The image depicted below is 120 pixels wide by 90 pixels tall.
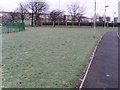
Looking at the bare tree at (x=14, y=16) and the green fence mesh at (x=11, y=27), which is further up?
the bare tree at (x=14, y=16)

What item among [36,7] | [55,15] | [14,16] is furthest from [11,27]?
[55,15]

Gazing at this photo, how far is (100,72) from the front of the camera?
32.4ft

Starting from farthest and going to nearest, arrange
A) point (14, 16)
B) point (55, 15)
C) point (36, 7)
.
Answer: point (55, 15)
point (14, 16)
point (36, 7)

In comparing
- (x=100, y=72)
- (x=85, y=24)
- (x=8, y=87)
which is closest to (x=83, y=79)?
(x=100, y=72)

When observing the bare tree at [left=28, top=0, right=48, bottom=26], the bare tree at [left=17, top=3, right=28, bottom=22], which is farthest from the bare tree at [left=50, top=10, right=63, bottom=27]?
the bare tree at [left=17, top=3, right=28, bottom=22]

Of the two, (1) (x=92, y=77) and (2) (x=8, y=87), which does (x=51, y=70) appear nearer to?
(1) (x=92, y=77)

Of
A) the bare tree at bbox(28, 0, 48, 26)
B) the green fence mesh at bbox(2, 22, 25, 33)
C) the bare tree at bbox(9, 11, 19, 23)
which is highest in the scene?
the bare tree at bbox(28, 0, 48, 26)

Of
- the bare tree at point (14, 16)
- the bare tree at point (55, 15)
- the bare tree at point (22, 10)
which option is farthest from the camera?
the bare tree at point (55, 15)

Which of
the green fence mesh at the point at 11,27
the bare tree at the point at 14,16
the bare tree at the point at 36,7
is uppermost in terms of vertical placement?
the bare tree at the point at 36,7

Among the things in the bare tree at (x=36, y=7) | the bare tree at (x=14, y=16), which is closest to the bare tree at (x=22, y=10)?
the bare tree at (x=14, y=16)

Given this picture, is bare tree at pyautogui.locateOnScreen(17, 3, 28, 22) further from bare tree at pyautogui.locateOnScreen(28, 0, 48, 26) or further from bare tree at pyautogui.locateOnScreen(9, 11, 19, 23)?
bare tree at pyautogui.locateOnScreen(28, 0, 48, 26)

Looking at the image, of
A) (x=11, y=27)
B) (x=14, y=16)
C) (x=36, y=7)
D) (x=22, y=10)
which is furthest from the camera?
(x=22, y=10)

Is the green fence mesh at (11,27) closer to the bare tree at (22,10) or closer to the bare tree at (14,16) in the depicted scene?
the bare tree at (14,16)

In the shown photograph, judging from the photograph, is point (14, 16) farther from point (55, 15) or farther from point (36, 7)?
point (55, 15)
